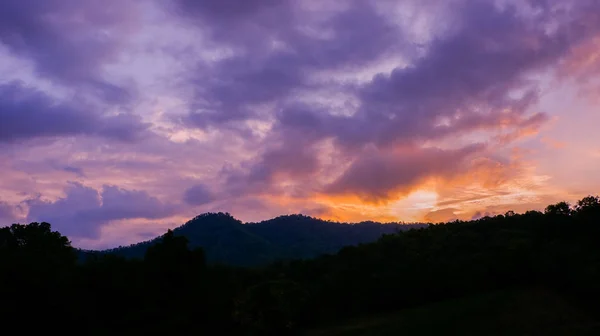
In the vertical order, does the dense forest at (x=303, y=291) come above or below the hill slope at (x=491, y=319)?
above

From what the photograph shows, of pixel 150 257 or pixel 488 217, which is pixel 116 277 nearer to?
pixel 150 257

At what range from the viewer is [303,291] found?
151ft

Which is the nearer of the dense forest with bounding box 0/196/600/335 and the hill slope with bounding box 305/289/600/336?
the hill slope with bounding box 305/289/600/336

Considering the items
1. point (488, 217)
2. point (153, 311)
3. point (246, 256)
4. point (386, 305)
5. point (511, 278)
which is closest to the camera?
point (153, 311)

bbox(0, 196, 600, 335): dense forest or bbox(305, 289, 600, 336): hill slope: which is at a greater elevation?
bbox(0, 196, 600, 335): dense forest

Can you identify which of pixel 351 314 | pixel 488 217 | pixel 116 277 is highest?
pixel 488 217

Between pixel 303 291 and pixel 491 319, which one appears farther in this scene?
pixel 303 291

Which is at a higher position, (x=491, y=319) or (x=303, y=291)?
(x=303, y=291)

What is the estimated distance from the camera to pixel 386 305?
49.0 metres

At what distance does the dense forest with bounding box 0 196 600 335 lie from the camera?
125 ft

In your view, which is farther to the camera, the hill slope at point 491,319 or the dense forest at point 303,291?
the dense forest at point 303,291

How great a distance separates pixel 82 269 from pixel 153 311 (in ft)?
30.2

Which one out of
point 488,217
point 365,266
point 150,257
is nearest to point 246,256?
point 488,217

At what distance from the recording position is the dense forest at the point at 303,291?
1499 inches
